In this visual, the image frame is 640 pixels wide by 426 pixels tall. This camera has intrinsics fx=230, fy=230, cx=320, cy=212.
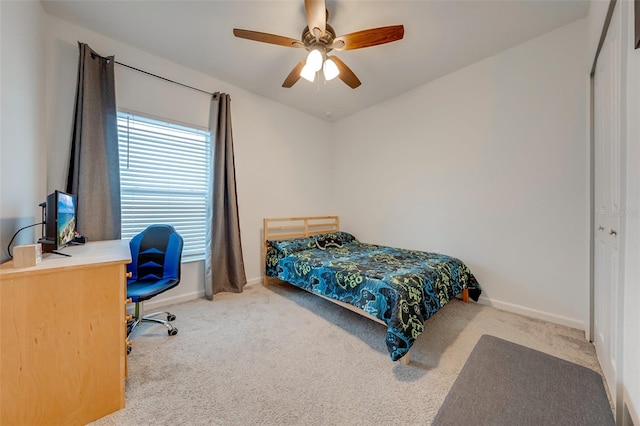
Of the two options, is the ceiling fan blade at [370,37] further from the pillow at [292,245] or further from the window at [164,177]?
the pillow at [292,245]

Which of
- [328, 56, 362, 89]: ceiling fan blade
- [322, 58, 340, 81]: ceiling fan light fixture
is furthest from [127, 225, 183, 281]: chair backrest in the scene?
[328, 56, 362, 89]: ceiling fan blade

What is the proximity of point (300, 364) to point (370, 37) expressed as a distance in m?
2.56

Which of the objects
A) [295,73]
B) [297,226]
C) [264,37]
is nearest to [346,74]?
[295,73]

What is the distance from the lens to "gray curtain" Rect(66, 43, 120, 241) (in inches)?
82.5

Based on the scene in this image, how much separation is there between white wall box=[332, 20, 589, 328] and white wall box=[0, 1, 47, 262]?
12.0 feet

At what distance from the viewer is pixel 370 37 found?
1838 mm

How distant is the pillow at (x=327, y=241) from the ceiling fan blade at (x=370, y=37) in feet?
7.63

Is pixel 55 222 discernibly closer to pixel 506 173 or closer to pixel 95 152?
pixel 95 152

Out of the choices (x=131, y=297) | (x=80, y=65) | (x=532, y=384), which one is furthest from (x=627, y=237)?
(x=80, y=65)

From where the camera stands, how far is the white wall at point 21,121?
1347 mm

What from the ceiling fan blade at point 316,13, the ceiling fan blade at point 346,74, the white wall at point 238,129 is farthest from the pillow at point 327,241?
the ceiling fan blade at point 316,13

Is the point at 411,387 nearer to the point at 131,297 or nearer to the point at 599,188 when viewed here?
the point at 599,188

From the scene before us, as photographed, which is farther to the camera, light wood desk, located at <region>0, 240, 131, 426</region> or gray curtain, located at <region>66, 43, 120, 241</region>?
gray curtain, located at <region>66, 43, 120, 241</region>

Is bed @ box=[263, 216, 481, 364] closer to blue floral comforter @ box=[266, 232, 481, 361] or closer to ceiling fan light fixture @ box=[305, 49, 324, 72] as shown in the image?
blue floral comforter @ box=[266, 232, 481, 361]
